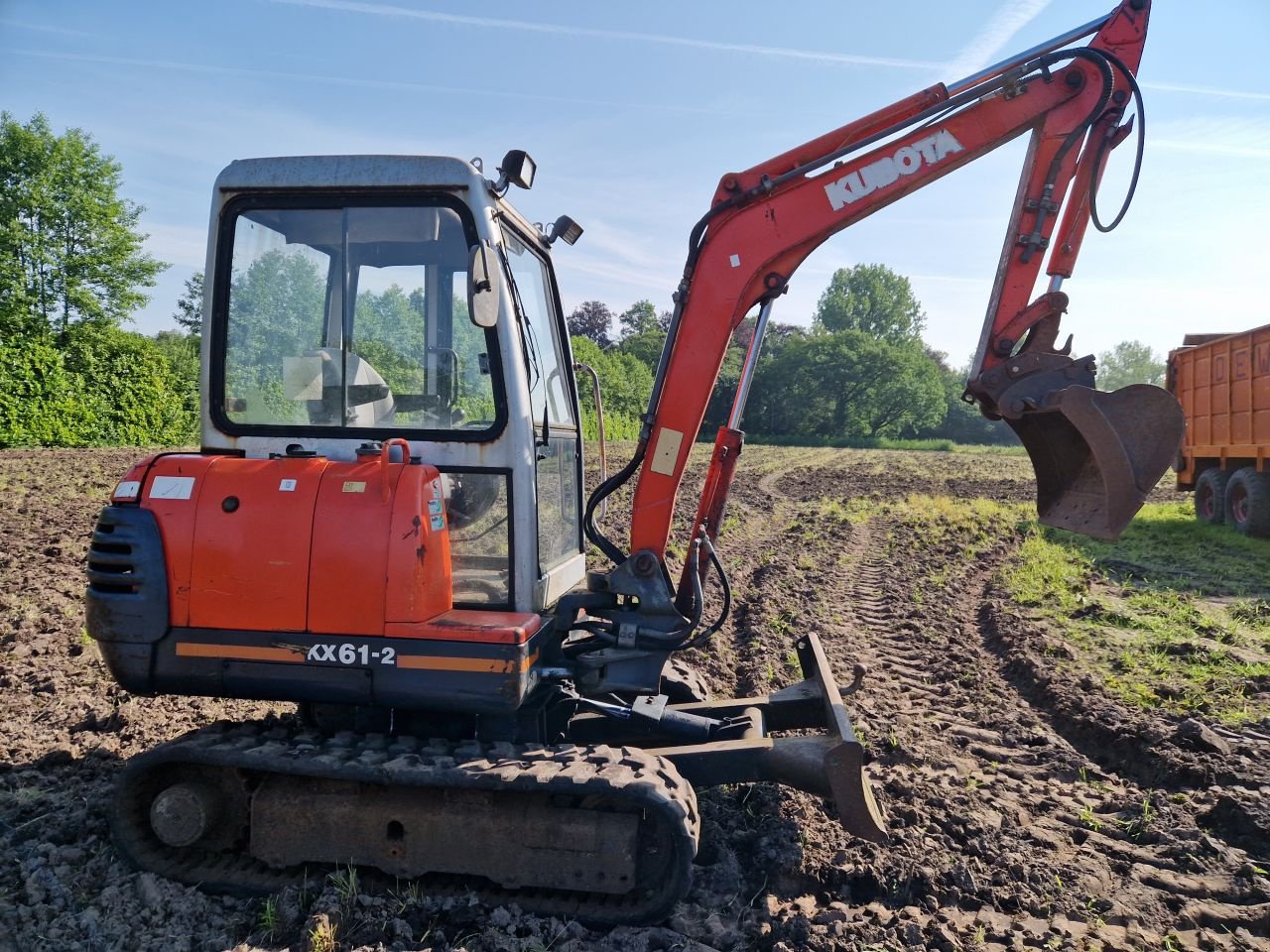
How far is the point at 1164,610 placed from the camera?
8.68 meters

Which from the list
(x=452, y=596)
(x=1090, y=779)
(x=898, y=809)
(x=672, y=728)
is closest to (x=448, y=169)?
(x=452, y=596)

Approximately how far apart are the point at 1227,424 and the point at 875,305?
7341 centimetres

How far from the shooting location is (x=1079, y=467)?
443 centimetres

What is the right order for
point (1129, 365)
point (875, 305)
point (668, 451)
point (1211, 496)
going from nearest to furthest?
point (668, 451) < point (1211, 496) < point (875, 305) < point (1129, 365)

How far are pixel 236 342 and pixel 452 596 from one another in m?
1.53

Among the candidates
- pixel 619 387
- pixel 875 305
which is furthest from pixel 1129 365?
pixel 619 387

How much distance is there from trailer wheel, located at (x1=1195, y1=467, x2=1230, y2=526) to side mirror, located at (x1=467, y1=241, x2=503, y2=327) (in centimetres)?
1465

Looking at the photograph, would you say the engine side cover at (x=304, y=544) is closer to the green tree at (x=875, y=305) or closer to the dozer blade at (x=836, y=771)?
the dozer blade at (x=836, y=771)

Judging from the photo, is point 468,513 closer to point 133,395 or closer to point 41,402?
point 41,402

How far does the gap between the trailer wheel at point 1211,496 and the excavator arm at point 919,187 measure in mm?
12298

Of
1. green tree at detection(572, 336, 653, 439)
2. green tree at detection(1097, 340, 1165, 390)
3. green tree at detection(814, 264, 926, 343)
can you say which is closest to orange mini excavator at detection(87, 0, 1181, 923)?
green tree at detection(572, 336, 653, 439)

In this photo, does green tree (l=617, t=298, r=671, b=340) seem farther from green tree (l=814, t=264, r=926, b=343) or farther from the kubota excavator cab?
the kubota excavator cab

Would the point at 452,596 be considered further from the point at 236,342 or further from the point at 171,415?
the point at 171,415

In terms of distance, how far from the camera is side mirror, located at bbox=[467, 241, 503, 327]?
3.60m
